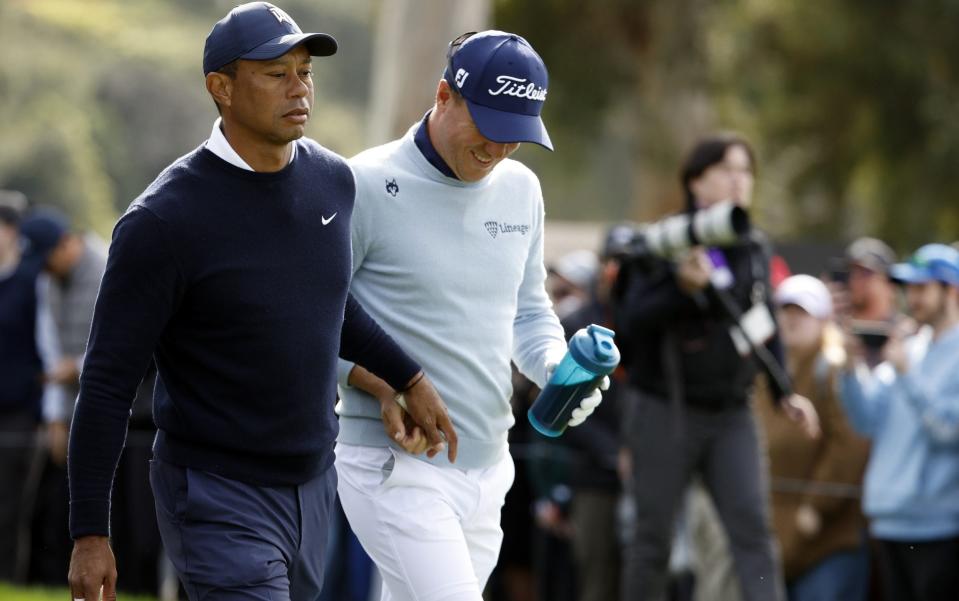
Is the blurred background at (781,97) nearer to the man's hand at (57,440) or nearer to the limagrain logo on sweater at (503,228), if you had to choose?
the man's hand at (57,440)

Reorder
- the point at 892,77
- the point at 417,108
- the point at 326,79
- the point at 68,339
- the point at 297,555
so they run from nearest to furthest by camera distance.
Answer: the point at 297,555
the point at 68,339
the point at 417,108
the point at 892,77
the point at 326,79

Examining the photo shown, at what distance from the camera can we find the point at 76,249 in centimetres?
1119

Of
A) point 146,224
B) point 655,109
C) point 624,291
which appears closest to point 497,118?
point 146,224

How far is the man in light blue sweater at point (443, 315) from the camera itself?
16.7 ft

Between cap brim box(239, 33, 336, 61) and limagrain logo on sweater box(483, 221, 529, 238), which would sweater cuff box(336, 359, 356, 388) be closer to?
limagrain logo on sweater box(483, 221, 529, 238)

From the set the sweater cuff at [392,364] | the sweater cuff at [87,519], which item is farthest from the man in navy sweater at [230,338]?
the sweater cuff at [392,364]

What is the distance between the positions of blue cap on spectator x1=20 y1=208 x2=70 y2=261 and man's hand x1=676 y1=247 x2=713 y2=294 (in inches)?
188

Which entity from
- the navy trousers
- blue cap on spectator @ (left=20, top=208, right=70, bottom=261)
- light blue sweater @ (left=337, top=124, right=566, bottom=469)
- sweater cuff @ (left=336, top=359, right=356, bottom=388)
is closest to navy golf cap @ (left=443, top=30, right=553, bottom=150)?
light blue sweater @ (left=337, top=124, right=566, bottom=469)

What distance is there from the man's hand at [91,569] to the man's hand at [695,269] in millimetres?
3964

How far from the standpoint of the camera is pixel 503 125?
4.98 m

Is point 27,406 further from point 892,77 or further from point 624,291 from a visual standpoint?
point 892,77

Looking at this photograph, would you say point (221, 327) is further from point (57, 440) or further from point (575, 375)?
point (57, 440)

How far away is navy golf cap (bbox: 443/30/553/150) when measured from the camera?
196 inches

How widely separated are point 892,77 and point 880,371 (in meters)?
12.4
